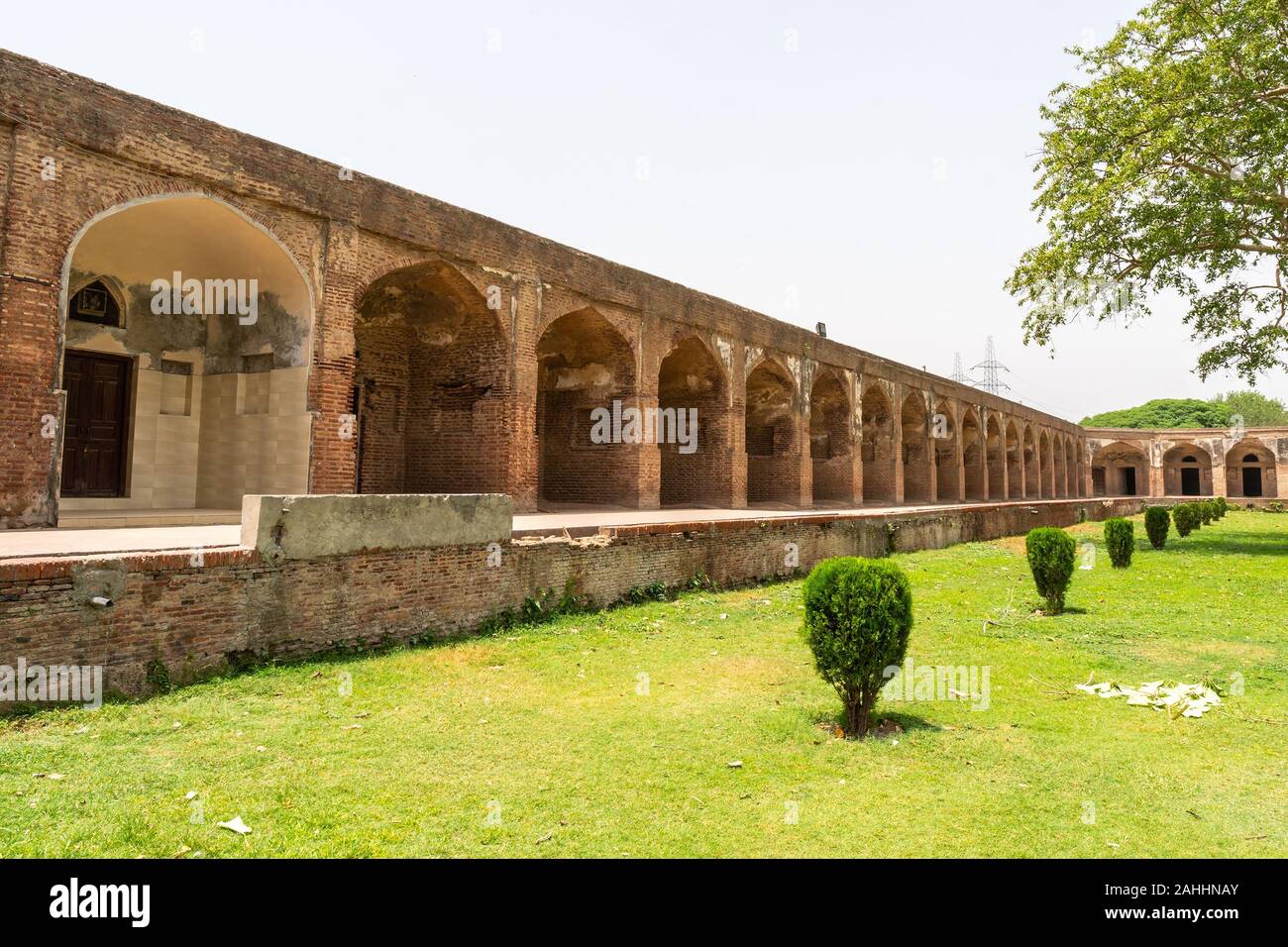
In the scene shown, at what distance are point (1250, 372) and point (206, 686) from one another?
20523 mm

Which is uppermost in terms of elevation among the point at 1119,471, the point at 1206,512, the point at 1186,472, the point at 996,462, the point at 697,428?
the point at 1119,471

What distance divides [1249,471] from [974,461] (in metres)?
27.9

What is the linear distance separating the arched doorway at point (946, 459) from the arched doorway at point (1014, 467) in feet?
26.4

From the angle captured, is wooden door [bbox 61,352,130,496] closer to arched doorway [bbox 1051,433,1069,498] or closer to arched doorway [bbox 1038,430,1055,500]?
arched doorway [bbox 1038,430,1055,500]

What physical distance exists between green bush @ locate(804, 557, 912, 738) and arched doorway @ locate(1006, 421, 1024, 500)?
34324mm

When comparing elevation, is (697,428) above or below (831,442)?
below

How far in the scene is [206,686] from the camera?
5.10 meters

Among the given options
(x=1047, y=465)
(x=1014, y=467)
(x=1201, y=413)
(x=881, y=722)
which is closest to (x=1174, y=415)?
(x=1201, y=413)

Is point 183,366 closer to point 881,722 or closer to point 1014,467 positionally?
point 881,722

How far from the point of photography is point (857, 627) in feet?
15.1

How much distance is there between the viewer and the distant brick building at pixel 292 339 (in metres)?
7.44

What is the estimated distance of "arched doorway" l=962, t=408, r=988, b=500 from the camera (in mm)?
31281

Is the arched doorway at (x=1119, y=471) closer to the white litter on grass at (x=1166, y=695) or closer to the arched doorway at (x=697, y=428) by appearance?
the arched doorway at (x=697, y=428)

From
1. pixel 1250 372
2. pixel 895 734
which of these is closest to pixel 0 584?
pixel 895 734
